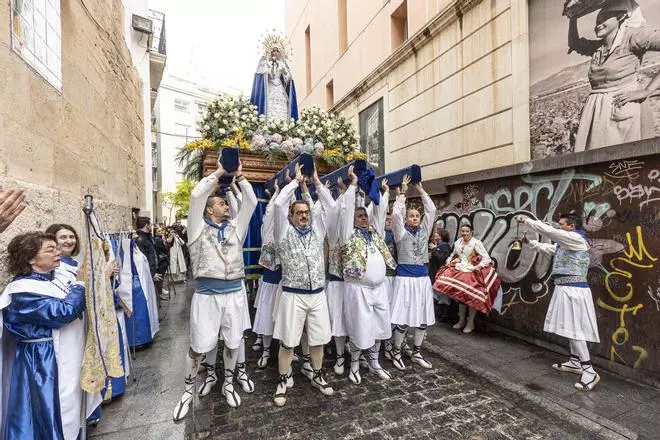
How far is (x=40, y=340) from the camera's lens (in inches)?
97.0

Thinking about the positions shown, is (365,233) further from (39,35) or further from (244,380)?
(39,35)

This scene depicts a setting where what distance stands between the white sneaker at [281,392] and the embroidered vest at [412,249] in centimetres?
213

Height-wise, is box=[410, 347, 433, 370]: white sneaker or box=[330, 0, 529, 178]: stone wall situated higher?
box=[330, 0, 529, 178]: stone wall

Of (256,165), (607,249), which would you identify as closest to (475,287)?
(607,249)

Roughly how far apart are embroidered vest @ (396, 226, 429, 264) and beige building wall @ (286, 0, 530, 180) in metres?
2.73

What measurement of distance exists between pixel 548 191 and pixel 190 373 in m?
5.42

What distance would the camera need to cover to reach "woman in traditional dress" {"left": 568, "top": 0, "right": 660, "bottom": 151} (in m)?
4.42

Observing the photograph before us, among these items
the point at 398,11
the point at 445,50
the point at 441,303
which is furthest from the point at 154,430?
the point at 398,11

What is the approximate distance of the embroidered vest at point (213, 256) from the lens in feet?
11.2

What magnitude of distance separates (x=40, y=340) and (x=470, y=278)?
5.53 m

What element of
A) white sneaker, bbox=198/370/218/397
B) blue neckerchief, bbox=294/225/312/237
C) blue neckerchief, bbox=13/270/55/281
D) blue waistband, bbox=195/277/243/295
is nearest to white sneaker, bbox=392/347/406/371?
blue neckerchief, bbox=294/225/312/237

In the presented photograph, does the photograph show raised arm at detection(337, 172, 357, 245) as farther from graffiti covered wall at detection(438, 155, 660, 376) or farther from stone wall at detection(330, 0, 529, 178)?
stone wall at detection(330, 0, 529, 178)

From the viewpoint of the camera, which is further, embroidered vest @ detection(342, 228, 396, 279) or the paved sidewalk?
embroidered vest @ detection(342, 228, 396, 279)

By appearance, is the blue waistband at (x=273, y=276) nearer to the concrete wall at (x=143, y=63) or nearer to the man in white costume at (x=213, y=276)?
the man in white costume at (x=213, y=276)
